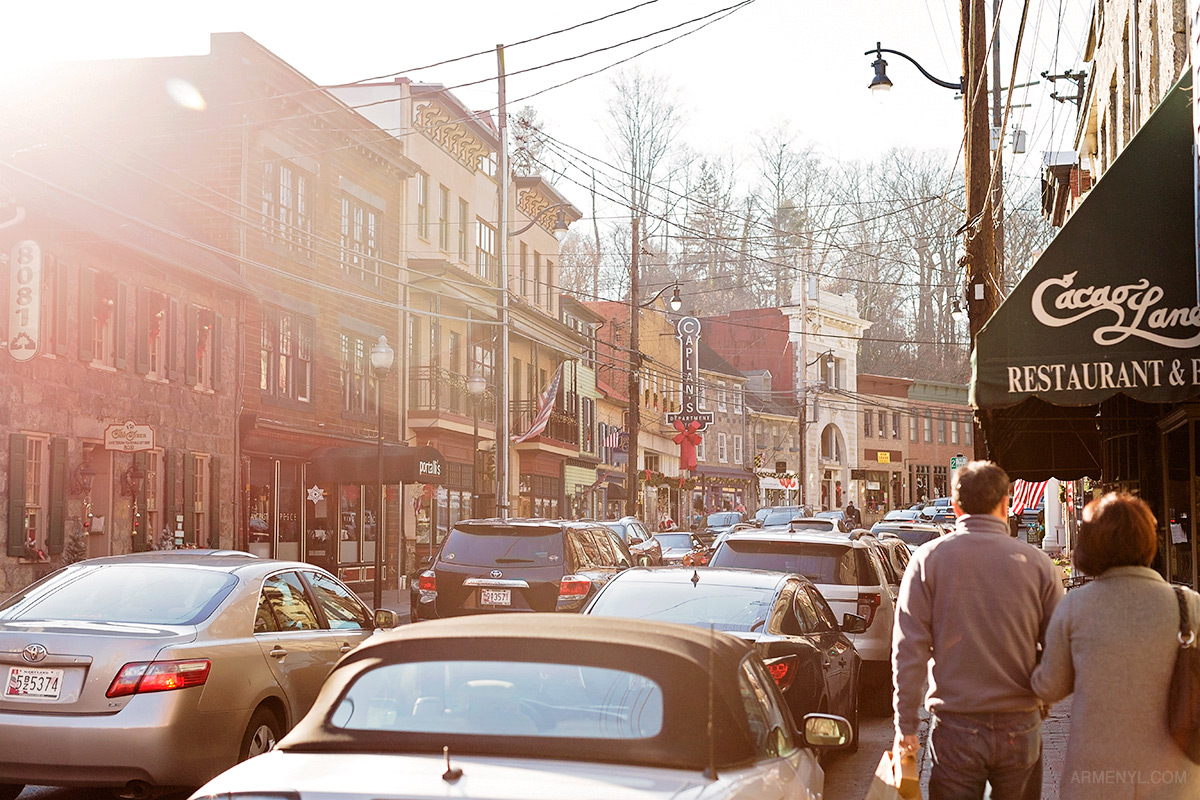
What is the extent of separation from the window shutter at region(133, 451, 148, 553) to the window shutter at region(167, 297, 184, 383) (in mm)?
1957

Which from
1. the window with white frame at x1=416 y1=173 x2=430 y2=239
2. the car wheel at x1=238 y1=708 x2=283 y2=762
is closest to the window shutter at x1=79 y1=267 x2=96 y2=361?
the car wheel at x1=238 y1=708 x2=283 y2=762

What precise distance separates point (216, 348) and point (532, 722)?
23.9 m

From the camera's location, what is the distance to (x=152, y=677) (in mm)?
7742

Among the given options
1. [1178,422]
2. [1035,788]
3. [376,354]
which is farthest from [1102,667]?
[376,354]

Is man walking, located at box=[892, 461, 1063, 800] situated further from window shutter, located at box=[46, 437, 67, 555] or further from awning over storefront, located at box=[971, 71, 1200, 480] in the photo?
window shutter, located at box=[46, 437, 67, 555]

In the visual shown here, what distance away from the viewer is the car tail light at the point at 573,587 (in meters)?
15.4

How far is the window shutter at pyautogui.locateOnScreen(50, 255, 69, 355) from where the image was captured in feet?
70.7

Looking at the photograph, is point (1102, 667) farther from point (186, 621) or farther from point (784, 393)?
point (784, 393)

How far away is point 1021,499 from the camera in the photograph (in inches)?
1312

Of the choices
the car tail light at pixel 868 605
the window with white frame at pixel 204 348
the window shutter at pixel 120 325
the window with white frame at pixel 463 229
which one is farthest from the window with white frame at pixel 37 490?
the window with white frame at pixel 463 229

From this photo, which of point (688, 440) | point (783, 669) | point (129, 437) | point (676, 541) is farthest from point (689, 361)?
point (783, 669)

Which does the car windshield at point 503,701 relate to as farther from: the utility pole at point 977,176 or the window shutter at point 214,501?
the window shutter at point 214,501

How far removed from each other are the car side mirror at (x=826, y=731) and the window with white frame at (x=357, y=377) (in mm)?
28308

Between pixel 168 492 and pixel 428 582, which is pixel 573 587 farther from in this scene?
pixel 168 492
